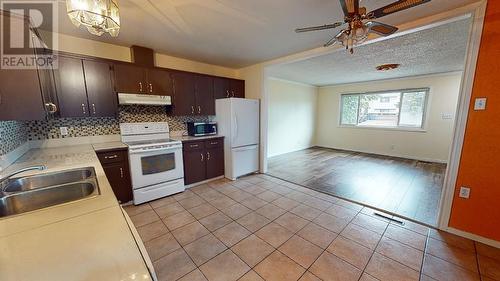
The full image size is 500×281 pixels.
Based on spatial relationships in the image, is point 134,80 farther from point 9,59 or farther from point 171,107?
point 9,59

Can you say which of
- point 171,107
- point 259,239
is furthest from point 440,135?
Result: point 171,107

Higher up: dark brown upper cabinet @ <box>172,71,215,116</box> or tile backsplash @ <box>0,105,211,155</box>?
dark brown upper cabinet @ <box>172,71,215,116</box>

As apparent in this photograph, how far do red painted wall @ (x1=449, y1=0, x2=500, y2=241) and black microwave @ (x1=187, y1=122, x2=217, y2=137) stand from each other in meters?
3.67

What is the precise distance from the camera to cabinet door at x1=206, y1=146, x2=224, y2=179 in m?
3.81

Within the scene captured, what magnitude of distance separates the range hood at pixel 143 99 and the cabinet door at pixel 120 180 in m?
0.94

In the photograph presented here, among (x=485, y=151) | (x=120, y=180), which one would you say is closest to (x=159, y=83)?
(x=120, y=180)

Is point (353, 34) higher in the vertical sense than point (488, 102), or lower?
higher

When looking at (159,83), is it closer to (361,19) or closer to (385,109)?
(361,19)

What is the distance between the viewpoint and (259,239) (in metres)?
2.16

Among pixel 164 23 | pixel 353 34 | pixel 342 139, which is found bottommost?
pixel 342 139

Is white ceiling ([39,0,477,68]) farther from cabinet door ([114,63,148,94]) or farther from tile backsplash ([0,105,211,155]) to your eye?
tile backsplash ([0,105,211,155])

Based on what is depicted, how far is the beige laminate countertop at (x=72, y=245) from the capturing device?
650 millimetres

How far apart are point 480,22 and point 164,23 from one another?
3.35m

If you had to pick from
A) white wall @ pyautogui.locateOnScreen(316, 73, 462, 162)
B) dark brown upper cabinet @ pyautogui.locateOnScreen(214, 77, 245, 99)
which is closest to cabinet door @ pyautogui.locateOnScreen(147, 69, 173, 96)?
dark brown upper cabinet @ pyautogui.locateOnScreen(214, 77, 245, 99)
